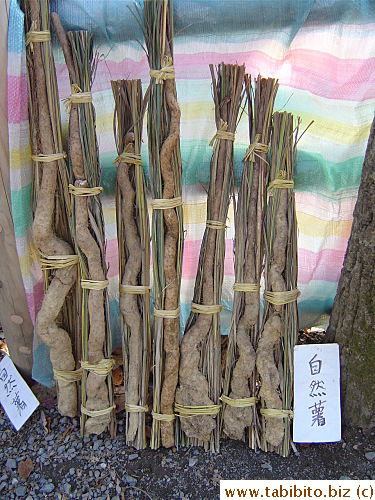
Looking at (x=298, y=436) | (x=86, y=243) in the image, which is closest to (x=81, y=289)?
(x=86, y=243)

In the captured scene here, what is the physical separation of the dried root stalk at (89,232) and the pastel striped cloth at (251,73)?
0.15 metres

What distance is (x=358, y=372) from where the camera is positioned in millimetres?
1597

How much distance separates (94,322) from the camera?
158cm

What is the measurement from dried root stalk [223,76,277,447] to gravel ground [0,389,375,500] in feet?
0.36

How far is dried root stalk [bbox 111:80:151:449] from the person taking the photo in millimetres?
1484

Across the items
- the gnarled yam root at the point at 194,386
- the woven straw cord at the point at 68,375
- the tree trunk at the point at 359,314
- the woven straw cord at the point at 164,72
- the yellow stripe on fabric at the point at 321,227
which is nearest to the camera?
the woven straw cord at the point at 164,72

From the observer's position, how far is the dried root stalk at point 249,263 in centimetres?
147

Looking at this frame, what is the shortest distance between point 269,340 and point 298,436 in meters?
0.35

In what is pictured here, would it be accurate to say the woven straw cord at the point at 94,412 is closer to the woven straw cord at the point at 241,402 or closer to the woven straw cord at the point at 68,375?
the woven straw cord at the point at 68,375

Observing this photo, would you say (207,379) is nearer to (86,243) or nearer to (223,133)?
(86,243)

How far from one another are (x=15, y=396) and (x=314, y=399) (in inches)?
43.4

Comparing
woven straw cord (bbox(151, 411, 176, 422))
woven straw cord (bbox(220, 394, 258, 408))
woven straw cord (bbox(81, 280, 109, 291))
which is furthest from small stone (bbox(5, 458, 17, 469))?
woven straw cord (bbox(220, 394, 258, 408))

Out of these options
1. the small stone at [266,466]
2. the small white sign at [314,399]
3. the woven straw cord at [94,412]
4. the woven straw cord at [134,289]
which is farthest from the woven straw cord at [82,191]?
the small stone at [266,466]

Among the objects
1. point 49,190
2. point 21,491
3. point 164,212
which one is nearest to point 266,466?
point 21,491
